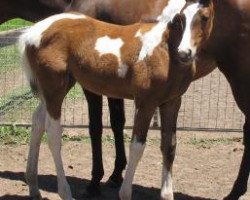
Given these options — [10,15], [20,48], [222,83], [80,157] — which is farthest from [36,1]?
[222,83]

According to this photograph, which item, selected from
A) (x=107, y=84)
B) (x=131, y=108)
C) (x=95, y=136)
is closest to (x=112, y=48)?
(x=107, y=84)

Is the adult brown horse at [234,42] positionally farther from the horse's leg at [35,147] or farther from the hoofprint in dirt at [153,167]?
the horse's leg at [35,147]

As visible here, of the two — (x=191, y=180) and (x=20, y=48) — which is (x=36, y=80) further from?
(x=191, y=180)

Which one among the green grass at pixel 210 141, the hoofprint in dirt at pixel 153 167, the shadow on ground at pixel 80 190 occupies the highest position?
the shadow on ground at pixel 80 190

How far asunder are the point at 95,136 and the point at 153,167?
3.39ft

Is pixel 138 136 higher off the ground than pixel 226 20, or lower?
lower

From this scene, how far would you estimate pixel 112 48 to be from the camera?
12.6ft

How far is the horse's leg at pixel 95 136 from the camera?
15.3 feet

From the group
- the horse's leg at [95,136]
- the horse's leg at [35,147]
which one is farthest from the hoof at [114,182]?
the horse's leg at [35,147]

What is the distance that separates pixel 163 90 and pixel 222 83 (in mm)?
5448

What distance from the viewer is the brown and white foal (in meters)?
3.65

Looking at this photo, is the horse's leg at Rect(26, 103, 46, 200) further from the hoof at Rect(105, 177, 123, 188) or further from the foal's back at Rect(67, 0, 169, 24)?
the foal's back at Rect(67, 0, 169, 24)

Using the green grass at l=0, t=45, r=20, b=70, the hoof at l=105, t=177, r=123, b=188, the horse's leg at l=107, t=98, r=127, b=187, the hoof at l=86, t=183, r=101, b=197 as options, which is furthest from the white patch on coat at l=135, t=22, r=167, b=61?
the green grass at l=0, t=45, r=20, b=70

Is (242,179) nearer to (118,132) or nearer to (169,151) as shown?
(169,151)
